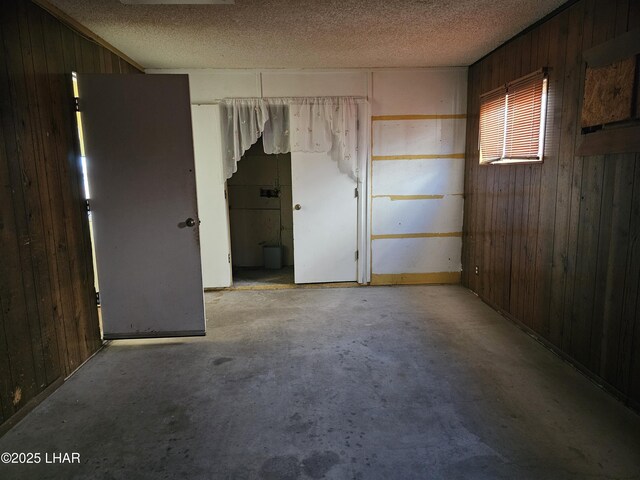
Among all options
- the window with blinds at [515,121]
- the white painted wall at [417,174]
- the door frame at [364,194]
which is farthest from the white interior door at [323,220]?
the window with blinds at [515,121]

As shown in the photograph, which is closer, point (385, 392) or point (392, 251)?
point (385, 392)

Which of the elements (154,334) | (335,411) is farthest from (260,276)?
(335,411)

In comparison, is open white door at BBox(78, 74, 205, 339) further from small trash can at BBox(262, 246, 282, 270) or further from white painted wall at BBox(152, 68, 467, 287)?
small trash can at BBox(262, 246, 282, 270)

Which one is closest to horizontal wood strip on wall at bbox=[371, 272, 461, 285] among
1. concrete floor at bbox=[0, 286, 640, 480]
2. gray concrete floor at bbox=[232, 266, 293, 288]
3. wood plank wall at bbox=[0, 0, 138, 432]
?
gray concrete floor at bbox=[232, 266, 293, 288]

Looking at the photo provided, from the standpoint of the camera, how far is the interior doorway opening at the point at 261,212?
582 centimetres

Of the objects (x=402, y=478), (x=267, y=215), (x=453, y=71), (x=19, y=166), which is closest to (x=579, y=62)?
(x=453, y=71)

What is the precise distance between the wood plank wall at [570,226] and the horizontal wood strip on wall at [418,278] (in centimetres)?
92

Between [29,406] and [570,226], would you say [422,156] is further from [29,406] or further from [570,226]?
[29,406]

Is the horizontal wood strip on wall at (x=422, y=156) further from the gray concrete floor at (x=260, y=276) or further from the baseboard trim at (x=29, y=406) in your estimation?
the baseboard trim at (x=29, y=406)

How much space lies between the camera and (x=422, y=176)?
4680mm

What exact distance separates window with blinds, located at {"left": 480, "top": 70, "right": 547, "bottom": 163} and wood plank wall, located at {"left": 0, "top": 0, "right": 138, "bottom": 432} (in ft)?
11.4

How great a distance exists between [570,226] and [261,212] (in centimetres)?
413

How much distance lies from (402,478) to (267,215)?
15.0 feet

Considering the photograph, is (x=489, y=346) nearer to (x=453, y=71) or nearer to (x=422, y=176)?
(x=422, y=176)
